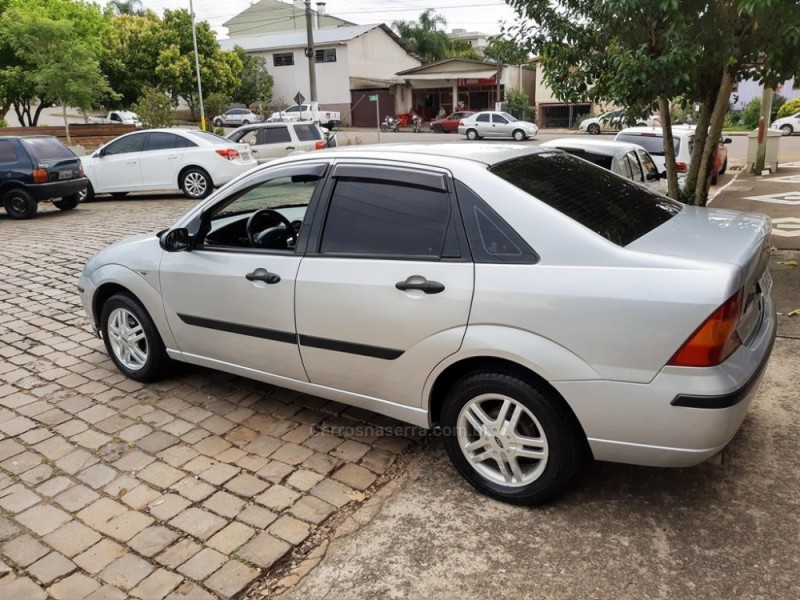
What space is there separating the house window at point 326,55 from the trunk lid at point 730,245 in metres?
49.5

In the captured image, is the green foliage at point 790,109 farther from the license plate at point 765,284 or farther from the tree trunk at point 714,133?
the license plate at point 765,284

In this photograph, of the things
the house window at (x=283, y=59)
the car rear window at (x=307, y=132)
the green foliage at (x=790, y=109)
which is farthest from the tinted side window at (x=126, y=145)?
the house window at (x=283, y=59)

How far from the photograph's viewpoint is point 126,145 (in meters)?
14.0

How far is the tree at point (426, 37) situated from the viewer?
197 feet

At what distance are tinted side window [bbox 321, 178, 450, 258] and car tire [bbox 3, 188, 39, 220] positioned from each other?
1091 centimetres

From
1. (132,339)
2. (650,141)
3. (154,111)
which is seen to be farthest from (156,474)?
(154,111)

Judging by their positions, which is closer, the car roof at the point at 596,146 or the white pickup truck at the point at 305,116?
the car roof at the point at 596,146

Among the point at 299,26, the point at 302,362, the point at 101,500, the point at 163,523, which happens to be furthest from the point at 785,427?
the point at 299,26

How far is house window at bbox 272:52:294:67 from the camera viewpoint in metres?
51.3

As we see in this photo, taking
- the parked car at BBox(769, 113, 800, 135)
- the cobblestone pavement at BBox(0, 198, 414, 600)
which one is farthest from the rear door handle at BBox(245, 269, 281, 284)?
the parked car at BBox(769, 113, 800, 135)

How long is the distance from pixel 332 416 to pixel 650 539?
198 centimetres

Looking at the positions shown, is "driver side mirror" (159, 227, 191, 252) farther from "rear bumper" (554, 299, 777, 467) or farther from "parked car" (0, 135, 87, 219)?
"parked car" (0, 135, 87, 219)

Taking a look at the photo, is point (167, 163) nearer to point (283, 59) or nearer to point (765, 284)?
point (765, 284)

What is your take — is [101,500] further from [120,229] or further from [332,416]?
[120,229]
